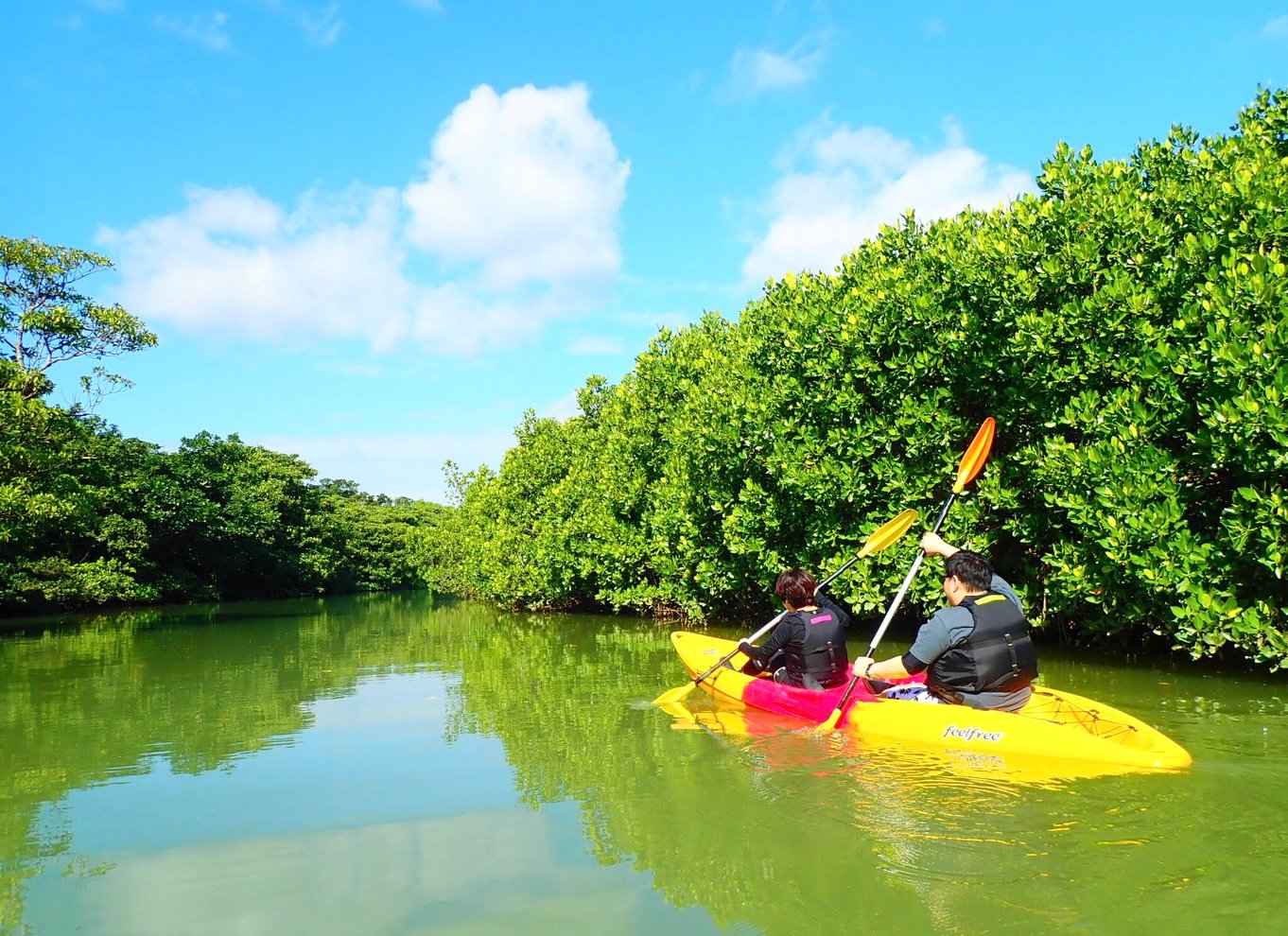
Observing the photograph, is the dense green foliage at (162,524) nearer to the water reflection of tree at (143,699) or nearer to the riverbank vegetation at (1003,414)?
the riverbank vegetation at (1003,414)

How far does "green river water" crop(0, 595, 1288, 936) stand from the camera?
3.81 meters

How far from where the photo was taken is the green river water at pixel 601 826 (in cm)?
381

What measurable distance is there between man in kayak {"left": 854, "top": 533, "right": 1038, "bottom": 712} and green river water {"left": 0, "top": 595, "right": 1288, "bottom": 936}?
76 centimetres

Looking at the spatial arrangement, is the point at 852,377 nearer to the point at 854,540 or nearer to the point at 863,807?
the point at 854,540

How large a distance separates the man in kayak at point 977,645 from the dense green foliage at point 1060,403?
138 inches

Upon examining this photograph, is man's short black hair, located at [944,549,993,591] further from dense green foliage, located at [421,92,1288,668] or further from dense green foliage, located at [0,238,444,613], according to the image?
dense green foliage, located at [0,238,444,613]

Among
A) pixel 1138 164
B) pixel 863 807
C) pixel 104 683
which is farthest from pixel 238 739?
pixel 1138 164

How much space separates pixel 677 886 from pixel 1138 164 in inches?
397

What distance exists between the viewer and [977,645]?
634 centimetres

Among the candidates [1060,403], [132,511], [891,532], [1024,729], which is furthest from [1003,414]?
[132,511]

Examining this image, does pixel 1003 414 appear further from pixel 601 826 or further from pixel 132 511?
pixel 132 511

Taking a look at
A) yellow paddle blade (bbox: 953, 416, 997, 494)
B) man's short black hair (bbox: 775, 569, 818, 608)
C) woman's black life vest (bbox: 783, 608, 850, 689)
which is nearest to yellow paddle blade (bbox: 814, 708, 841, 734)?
woman's black life vest (bbox: 783, 608, 850, 689)

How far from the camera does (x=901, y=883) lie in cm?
395

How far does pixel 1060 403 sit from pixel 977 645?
5.26 metres
